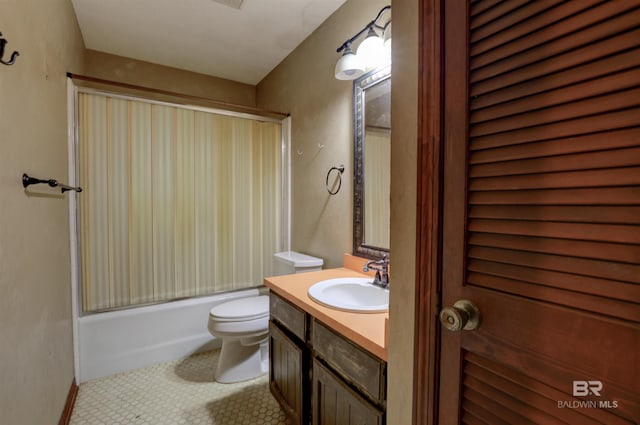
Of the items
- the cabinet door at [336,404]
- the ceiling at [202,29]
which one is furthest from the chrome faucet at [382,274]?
the ceiling at [202,29]

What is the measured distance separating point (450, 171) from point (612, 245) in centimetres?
29

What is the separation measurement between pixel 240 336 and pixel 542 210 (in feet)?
5.85

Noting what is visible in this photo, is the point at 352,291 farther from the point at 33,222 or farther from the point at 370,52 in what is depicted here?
the point at 33,222

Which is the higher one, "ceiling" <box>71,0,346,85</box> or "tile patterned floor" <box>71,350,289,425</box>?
"ceiling" <box>71,0,346,85</box>

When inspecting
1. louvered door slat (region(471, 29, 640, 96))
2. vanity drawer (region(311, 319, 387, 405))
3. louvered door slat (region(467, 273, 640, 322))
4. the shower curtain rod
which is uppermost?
the shower curtain rod

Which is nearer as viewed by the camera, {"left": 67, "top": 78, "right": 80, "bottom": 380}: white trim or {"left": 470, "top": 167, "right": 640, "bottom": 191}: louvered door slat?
{"left": 470, "top": 167, "right": 640, "bottom": 191}: louvered door slat

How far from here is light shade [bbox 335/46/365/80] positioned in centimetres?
162

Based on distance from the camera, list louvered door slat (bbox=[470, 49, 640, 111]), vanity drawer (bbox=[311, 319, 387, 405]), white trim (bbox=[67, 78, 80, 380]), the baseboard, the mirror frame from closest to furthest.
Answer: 1. louvered door slat (bbox=[470, 49, 640, 111])
2. vanity drawer (bbox=[311, 319, 387, 405])
3. the baseboard
4. the mirror frame
5. white trim (bbox=[67, 78, 80, 380])

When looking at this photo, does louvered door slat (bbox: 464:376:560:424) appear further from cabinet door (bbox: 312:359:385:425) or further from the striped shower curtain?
the striped shower curtain

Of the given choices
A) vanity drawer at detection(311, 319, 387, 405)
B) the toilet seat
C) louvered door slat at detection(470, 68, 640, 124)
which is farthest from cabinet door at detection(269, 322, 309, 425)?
louvered door slat at detection(470, 68, 640, 124)

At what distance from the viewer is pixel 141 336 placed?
214 centimetres

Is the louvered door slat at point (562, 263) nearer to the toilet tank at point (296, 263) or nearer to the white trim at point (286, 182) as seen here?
the toilet tank at point (296, 263)

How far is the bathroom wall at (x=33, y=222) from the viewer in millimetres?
916

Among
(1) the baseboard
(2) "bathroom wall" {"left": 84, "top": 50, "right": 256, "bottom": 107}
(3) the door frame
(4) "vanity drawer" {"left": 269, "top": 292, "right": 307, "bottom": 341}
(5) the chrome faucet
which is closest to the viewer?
(3) the door frame
